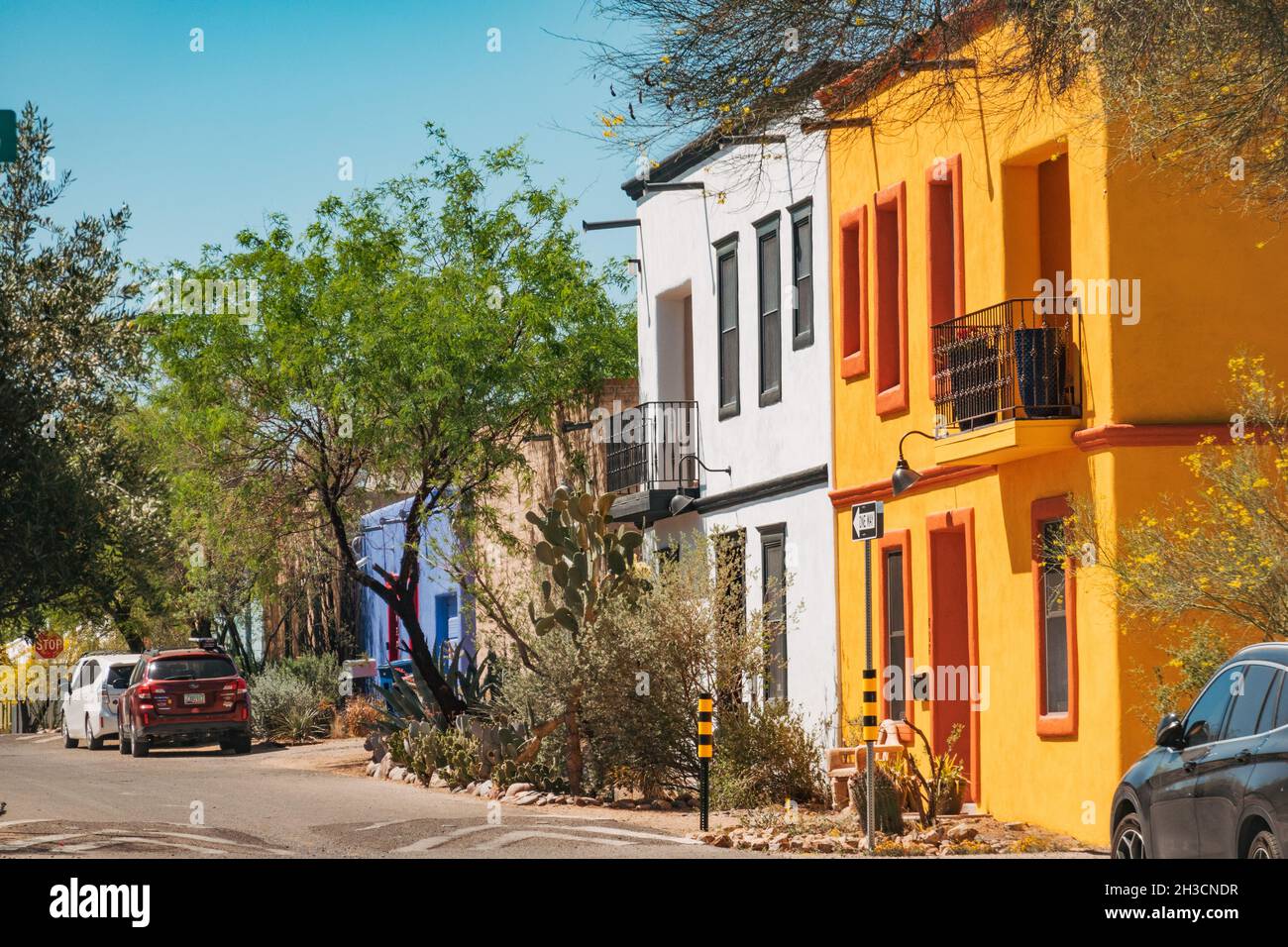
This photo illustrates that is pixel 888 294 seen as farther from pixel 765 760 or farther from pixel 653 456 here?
pixel 653 456

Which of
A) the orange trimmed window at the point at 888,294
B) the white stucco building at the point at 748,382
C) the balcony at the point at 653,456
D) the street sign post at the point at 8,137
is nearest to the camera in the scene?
the street sign post at the point at 8,137

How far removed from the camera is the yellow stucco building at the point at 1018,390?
1742 cm

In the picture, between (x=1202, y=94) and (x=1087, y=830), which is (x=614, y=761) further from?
(x=1202, y=94)

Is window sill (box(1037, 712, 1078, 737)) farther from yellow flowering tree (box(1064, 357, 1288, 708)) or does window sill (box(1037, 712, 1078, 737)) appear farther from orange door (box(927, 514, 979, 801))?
orange door (box(927, 514, 979, 801))

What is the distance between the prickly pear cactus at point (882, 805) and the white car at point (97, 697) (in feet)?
67.4

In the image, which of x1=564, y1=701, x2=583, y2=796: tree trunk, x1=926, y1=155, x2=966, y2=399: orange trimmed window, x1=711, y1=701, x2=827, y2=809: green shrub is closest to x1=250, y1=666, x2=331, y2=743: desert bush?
x1=564, y1=701, x2=583, y2=796: tree trunk

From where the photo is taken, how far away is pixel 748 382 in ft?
85.4

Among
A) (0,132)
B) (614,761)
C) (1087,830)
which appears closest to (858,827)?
(1087,830)

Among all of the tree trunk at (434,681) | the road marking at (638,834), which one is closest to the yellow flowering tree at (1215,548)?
the road marking at (638,834)

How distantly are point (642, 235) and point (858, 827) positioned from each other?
14224 mm

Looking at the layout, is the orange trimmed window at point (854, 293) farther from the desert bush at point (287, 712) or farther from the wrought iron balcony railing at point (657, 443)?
the desert bush at point (287, 712)

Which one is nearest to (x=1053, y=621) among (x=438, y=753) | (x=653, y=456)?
(x=438, y=753)

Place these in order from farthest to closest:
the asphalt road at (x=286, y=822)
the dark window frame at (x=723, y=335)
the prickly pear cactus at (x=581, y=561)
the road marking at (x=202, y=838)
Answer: the dark window frame at (x=723, y=335) < the prickly pear cactus at (x=581, y=561) < the road marking at (x=202, y=838) < the asphalt road at (x=286, y=822)

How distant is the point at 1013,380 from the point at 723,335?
9.23m
